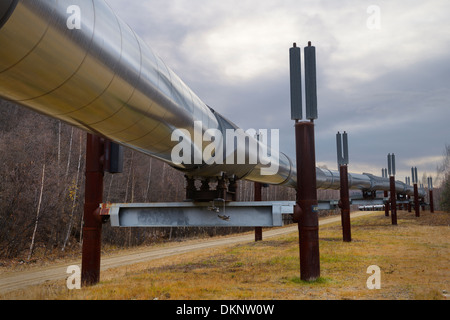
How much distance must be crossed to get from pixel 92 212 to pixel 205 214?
3.11m

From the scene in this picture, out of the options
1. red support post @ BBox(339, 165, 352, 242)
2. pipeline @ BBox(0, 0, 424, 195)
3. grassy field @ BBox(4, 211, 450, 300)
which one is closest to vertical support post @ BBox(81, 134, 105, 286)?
grassy field @ BBox(4, 211, 450, 300)

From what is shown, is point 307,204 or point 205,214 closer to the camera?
point 205,214

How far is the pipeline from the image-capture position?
314cm

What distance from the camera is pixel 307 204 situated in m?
9.57

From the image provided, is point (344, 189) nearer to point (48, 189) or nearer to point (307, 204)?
point (307, 204)

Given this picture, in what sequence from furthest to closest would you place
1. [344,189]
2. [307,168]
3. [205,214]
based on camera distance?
[344,189] < [307,168] < [205,214]

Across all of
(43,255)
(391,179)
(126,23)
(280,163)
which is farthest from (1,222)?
(391,179)

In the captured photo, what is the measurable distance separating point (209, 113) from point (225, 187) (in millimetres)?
2193

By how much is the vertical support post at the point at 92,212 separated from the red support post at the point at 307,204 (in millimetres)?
5345

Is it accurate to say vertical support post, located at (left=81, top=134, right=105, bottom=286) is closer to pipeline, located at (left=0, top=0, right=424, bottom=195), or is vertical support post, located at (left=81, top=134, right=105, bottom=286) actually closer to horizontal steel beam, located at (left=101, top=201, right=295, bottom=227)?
horizontal steel beam, located at (left=101, top=201, right=295, bottom=227)

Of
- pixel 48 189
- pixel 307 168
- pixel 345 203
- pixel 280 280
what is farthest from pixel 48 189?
pixel 307 168

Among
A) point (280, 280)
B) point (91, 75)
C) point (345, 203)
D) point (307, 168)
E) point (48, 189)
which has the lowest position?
point (280, 280)

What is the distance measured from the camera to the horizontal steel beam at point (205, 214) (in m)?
8.86

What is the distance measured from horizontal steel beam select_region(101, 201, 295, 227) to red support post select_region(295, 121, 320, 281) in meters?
0.63
